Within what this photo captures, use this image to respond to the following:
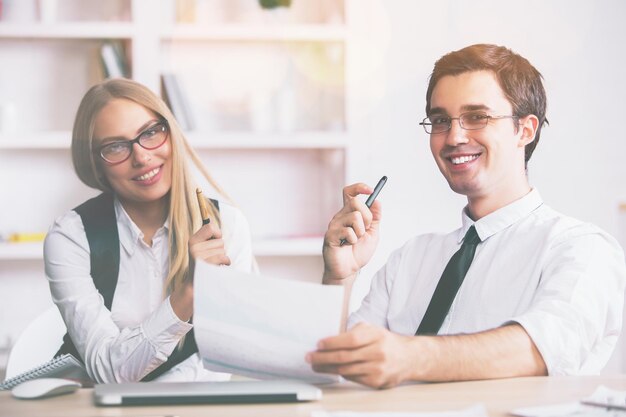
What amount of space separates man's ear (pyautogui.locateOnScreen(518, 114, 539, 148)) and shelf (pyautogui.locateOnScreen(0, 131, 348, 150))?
1045 millimetres

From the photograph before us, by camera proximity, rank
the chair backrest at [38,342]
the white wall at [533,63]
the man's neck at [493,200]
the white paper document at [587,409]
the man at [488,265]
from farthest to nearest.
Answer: the white wall at [533,63] < the chair backrest at [38,342] < the man's neck at [493,200] < the man at [488,265] < the white paper document at [587,409]

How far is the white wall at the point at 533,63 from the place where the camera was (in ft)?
9.16

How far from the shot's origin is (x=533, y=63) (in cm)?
286

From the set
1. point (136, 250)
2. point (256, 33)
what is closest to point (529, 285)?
point (136, 250)

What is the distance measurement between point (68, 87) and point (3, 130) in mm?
Result: 248

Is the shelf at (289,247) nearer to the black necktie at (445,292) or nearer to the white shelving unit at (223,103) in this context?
the white shelving unit at (223,103)

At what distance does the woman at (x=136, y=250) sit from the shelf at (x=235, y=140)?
0.39m

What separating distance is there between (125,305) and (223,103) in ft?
3.29

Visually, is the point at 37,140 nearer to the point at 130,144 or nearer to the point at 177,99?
the point at 177,99

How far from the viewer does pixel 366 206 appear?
160 cm

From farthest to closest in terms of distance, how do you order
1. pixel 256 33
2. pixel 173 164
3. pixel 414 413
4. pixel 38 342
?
pixel 256 33 < pixel 173 164 < pixel 38 342 < pixel 414 413

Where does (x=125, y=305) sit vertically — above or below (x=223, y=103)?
below

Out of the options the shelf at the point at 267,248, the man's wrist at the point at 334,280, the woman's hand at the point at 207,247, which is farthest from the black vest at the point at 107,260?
the shelf at the point at 267,248

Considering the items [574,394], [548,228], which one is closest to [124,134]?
[548,228]
